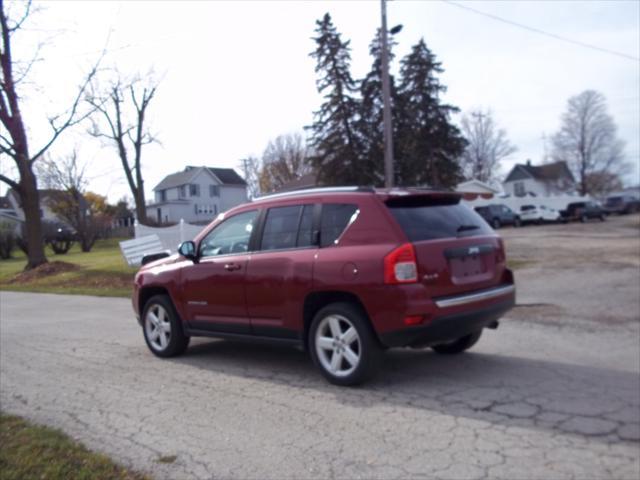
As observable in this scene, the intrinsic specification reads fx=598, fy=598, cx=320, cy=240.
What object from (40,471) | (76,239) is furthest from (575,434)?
(76,239)

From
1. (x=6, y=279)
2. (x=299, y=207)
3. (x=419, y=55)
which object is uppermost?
(x=419, y=55)

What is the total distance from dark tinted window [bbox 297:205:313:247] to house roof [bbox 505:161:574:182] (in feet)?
267

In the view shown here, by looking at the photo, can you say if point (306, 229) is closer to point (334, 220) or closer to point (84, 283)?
point (334, 220)

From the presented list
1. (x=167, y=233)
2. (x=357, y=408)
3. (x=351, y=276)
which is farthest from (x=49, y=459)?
(x=167, y=233)

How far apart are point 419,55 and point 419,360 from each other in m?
41.3

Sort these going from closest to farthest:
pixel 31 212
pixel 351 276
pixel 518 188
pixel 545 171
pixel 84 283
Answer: pixel 351 276, pixel 84 283, pixel 31 212, pixel 545 171, pixel 518 188

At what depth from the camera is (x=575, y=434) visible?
4234 millimetres

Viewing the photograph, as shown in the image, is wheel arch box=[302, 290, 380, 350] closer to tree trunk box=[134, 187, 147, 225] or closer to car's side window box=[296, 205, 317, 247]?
car's side window box=[296, 205, 317, 247]

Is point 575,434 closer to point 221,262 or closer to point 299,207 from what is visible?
point 299,207

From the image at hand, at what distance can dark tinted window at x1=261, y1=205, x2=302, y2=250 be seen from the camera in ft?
19.7

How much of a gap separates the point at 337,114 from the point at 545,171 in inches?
2210

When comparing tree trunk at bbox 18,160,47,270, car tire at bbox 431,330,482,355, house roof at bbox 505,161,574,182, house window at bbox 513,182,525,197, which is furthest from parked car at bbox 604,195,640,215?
car tire at bbox 431,330,482,355

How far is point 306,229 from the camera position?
5.88 metres

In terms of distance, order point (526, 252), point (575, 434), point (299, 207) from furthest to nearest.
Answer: point (526, 252) → point (299, 207) → point (575, 434)
